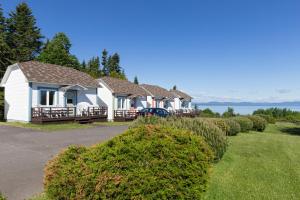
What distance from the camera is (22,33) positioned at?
48094 millimetres

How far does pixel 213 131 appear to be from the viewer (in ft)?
27.6

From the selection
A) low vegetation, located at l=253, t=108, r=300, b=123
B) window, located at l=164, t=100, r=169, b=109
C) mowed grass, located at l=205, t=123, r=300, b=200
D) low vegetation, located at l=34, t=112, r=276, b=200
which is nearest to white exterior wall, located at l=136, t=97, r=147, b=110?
window, located at l=164, t=100, r=169, b=109

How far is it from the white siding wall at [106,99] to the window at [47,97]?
7.74 metres

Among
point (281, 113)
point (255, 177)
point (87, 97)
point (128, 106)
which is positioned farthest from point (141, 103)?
point (281, 113)

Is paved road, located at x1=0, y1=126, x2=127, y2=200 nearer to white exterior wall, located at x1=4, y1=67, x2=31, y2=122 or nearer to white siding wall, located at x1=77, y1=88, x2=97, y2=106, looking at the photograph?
white exterior wall, located at x1=4, y1=67, x2=31, y2=122

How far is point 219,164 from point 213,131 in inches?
49.8

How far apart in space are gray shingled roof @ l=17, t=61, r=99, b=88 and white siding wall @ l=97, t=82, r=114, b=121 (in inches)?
81.9

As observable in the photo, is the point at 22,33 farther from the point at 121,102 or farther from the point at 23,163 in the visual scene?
the point at 23,163

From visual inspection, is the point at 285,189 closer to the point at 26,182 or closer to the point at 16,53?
the point at 26,182

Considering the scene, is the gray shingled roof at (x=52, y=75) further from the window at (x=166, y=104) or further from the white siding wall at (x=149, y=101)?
the window at (x=166, y=104)

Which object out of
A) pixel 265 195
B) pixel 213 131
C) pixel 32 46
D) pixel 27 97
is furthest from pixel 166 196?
pixel 32 46

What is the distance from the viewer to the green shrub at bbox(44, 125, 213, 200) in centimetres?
361

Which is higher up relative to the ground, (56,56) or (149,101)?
(56,56)

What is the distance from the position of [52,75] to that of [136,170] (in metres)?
22.8
